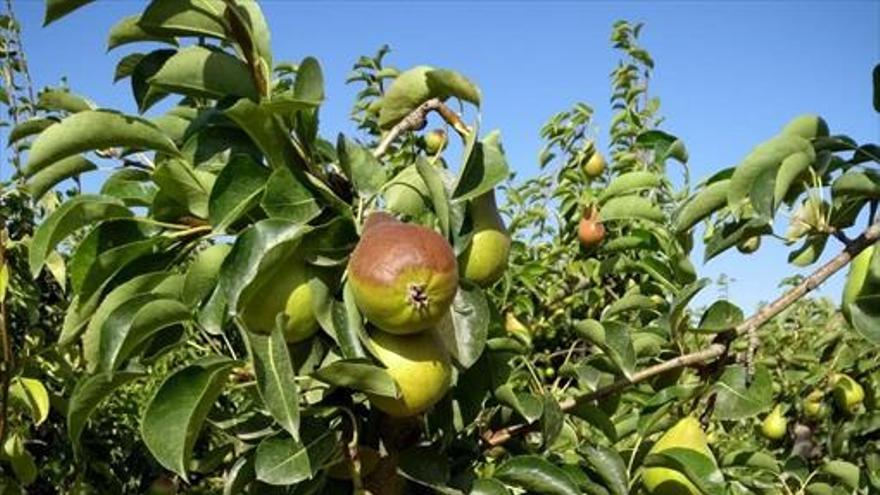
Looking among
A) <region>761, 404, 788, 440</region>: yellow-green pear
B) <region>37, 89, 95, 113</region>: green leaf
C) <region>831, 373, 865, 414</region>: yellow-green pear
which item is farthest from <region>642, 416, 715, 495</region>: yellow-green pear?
<region>761, 404, 788, 440</region>: yellow-green pear

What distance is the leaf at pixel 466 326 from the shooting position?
1.01 m

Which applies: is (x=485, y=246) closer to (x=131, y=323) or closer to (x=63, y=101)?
(x=131, y=323)

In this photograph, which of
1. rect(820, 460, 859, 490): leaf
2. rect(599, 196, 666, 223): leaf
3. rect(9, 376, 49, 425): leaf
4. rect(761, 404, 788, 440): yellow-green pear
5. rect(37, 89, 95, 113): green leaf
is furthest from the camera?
rect(761, 404, 788, 440): yellow-green pear

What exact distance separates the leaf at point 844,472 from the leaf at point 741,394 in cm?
69

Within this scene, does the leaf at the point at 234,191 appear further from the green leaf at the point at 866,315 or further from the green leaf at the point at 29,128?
the green leaf at the point at 866,315

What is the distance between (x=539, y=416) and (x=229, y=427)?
44cm

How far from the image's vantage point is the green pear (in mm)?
1263

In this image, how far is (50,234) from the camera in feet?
3.36

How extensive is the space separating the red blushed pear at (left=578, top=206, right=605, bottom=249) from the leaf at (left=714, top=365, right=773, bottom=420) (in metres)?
1.84

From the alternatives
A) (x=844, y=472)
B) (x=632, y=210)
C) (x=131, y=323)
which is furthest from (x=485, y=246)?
(x=844, y=472)

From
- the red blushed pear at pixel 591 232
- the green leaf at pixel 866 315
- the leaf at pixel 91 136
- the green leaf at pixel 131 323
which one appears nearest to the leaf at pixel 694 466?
the green leaf at pixel 866 315

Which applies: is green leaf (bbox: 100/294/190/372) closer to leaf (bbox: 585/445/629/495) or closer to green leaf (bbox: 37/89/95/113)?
green leaf (bbox: 37/89/95/113)

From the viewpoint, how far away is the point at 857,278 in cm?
130

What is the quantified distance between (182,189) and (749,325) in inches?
32.8
